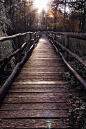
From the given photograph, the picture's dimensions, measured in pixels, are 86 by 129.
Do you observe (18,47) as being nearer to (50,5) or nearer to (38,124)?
(38,124)

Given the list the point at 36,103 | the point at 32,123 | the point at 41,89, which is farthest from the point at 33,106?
the point at 41,89

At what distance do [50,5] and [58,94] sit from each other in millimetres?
Answer: 29900

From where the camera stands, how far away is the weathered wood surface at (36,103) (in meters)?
2.20

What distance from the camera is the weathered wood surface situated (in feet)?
7.21

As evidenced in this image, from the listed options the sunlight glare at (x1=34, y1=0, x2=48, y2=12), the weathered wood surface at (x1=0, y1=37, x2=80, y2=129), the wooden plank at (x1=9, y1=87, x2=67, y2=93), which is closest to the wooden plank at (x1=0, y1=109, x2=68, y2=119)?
the weathered wood surface at (x1=0, y1=37, x2=80, y2=129)

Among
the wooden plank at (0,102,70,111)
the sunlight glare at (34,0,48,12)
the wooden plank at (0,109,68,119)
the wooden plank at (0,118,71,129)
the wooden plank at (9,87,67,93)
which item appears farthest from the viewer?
the sunlight glare at (34,0,48,12)

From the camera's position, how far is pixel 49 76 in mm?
4156

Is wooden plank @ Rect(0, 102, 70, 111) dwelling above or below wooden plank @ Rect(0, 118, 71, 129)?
above

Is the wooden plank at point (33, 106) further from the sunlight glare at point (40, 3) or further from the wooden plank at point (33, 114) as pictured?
the sunlight glare at point (40, 3)

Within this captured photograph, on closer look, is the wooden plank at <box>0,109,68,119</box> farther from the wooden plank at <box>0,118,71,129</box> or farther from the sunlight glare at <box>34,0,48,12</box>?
the sunlight glare at <box>34,0,48,12</box>

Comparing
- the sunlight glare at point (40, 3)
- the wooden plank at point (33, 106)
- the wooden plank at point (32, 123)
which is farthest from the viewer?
the sunlight glare at point (40, 3)

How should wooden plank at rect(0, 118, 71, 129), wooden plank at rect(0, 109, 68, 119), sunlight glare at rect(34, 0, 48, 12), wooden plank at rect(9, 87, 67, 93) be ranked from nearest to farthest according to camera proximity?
1. wooden plank at rect(0, 118, 71, 129)
2. wooden plank at rect(0, 109, 68, 119)
3. wooden plank at rect(9, 87, 67, 93)
4. sunlight glare at rect(34, 0, 48, 12)

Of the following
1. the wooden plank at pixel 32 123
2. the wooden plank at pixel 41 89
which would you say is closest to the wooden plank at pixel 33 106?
the wooden plank at pixel 32 123

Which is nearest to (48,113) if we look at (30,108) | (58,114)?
(58,114)
